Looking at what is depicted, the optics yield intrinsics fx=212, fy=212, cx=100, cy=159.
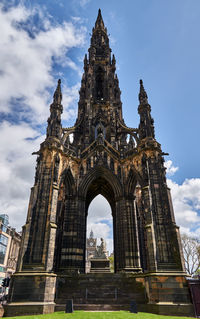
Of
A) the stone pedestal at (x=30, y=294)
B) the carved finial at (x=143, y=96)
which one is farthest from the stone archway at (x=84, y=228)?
the carved finial at (x=143, y=96)

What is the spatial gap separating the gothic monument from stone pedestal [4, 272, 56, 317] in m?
0.04

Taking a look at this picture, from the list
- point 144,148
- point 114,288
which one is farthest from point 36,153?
point 114,288

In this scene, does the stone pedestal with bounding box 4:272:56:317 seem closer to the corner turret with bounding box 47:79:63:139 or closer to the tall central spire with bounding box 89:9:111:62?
the corner turret with bounding box 47:79:63:139

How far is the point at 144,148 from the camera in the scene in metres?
16.7

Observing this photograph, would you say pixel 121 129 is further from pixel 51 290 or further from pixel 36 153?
pixel 51 290

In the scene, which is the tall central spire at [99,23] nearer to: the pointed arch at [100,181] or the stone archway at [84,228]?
the pointed arch at [100,181]

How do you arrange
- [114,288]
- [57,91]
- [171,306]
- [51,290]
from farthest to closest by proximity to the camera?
[57,91] < [114,288] < [51,290] < [171,306]

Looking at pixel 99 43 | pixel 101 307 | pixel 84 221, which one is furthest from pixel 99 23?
pixel 101 307

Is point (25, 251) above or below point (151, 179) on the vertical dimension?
below

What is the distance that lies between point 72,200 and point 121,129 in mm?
9854

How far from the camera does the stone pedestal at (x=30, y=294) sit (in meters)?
11.0

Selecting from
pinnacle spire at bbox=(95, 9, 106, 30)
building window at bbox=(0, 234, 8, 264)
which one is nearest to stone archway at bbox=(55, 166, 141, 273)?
building window at bbox=(0, 234, 8, 264)

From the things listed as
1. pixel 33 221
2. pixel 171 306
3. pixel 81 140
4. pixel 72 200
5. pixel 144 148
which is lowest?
pixel 171 306

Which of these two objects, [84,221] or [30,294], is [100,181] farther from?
[30,294]
